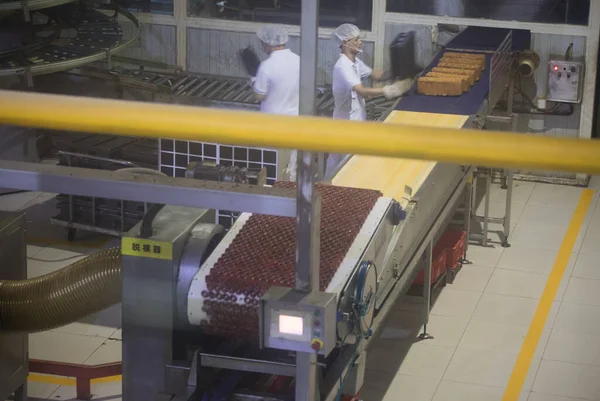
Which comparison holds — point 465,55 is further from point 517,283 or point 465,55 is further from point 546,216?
point 517,283

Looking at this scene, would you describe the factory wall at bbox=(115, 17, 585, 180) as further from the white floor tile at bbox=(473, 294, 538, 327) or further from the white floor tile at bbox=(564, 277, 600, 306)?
the white floor tile at bbox=(473, 294, 538, 327)

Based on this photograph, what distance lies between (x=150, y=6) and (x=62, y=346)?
513 cm

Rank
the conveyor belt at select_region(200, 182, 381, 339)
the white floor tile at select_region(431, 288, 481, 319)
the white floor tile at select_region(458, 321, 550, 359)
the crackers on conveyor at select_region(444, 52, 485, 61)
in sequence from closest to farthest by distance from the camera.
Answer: the conveyor belt at select_region(200, 182, 381, 339)
the white floor tile at select_region(458, 321, 550, 359)
the white floor tile at select_region(431, 288, 481, 319)
the crackers on conveyor at select_region(444, 52, 485, 61)

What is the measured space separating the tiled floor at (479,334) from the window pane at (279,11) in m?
3.00

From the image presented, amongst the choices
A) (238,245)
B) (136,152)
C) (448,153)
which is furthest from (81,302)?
(136,152)

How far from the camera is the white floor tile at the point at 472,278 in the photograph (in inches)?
295

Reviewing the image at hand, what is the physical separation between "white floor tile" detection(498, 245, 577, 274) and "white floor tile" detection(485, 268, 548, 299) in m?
0.09

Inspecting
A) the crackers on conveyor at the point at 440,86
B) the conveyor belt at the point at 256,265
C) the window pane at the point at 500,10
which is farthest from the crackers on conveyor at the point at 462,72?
the conveyor belt at the point at 256,265

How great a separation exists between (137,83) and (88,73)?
762 mm

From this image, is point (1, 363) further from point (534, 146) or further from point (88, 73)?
point (88, 73)

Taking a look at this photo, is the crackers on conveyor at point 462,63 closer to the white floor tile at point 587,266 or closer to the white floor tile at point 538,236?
the white floor tile at point 538,236

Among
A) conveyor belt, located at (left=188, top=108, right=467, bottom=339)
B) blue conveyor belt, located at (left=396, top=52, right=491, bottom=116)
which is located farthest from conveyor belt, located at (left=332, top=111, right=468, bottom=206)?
blue conveyor belt, located at (left=396, top=52, right=491, bottom=116)

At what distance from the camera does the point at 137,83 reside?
9.09 meters

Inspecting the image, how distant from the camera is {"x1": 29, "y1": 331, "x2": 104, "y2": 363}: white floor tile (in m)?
6.25
